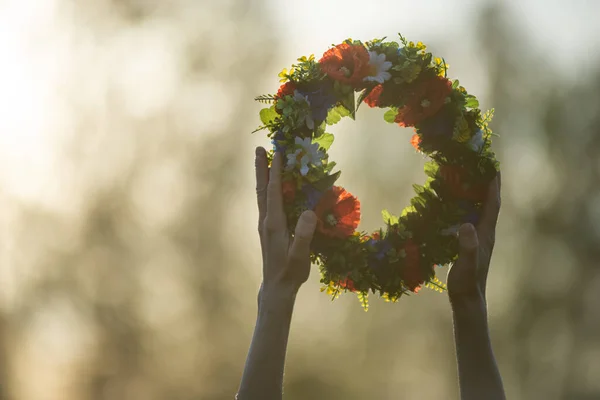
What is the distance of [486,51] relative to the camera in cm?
2559

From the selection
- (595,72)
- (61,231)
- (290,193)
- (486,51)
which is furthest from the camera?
(61,231)

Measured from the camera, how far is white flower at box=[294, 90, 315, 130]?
7.37 m

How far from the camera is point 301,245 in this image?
5113 millimetres

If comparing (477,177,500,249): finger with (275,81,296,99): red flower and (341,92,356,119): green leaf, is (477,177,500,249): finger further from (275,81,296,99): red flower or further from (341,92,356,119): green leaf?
(275,81,296,99): red flower

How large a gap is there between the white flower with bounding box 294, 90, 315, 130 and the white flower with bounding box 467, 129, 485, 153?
138 centimetres

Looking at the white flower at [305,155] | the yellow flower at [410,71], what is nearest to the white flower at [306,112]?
the white flower at [305,155]

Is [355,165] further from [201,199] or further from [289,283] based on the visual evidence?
[289,283]

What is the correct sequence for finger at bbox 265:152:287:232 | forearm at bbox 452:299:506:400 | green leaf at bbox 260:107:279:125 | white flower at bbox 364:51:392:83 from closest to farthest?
1. forearm at bbox 452:299:506:400
2. finger at bbox 265:152:287:232
3. green leaf at bbox 260:107:279:125
4. white flower at bbox 364:51:392:83

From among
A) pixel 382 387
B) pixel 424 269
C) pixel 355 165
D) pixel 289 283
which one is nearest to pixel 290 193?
pixel 424 269

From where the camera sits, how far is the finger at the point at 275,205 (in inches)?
212

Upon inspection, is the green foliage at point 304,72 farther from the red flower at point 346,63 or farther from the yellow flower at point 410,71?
the yellow flower at point 410,71

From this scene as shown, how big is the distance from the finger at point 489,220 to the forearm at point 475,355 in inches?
22.5

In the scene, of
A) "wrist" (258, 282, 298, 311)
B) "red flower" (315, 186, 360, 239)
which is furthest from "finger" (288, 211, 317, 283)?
"red flower" (315, 186, 360, 239)

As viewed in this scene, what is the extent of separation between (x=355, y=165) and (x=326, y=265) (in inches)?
705
